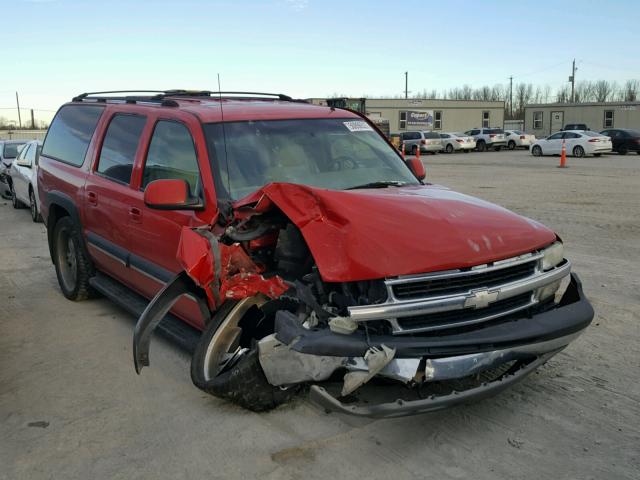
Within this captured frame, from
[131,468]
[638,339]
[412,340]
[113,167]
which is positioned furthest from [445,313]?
[113,167]

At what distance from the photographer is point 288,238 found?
11.3ft

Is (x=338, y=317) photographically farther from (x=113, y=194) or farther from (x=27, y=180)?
(x=27, y=180)

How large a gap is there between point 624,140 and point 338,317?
112 ft

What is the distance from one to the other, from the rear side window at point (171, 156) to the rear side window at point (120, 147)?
0.91 feet

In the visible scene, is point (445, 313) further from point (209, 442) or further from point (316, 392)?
point (209, 442)

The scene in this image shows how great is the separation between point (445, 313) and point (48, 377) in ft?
9.66

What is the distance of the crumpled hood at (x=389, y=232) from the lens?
2941 mm

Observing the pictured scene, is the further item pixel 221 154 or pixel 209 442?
pixel 221 154

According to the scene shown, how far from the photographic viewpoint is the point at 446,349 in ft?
9.59

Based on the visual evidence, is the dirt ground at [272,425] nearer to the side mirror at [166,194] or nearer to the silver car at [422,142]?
the side mirror at [166,194]

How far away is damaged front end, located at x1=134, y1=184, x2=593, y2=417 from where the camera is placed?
2887mm

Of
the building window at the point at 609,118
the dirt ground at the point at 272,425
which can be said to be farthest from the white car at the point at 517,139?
the dirt ground at the point at 272,425

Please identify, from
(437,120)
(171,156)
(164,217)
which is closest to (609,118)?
(437,120)

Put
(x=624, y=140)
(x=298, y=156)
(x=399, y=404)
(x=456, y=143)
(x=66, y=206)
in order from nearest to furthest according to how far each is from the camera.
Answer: (x=399, y=404) → (x=298, y=156) → (x=66, y=206) → (x=624, y=140) → (x=456, y=143)
